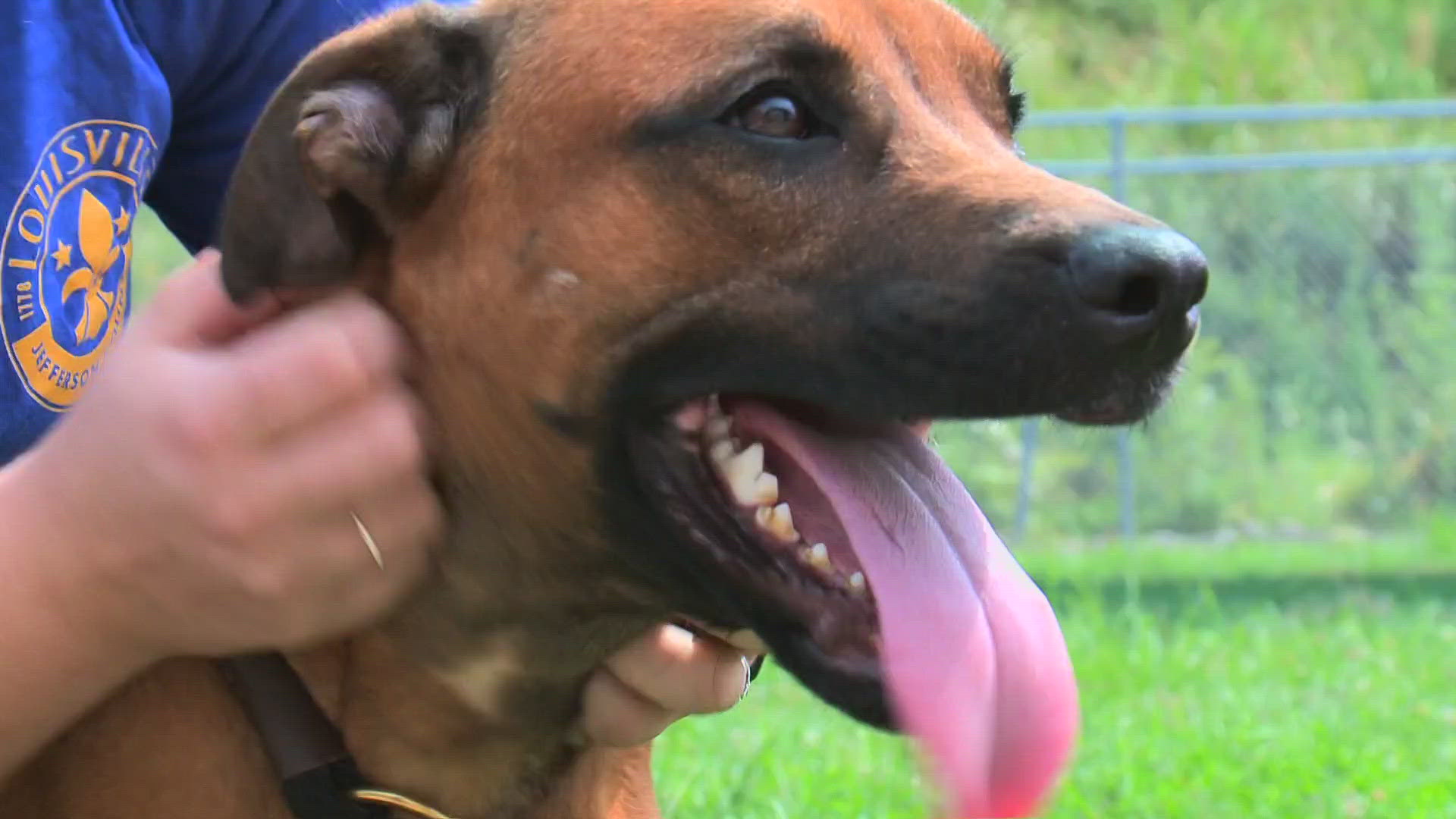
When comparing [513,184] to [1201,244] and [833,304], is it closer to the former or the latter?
[833,304]

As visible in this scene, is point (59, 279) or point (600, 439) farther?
point (59, 279)

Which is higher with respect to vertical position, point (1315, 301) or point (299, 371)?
point (299, 371)

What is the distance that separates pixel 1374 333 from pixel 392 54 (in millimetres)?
8108

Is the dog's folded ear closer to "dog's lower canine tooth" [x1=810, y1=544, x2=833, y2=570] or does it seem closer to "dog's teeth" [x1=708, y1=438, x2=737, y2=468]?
"dog's teeth" [x1=708, y1=438, x2=737, y2=468]

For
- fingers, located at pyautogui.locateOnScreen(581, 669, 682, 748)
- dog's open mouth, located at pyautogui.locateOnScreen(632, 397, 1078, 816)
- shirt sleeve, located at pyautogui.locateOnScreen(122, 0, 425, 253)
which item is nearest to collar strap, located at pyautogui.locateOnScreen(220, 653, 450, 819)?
fingers, located at pyautogui.locateOnScreen(581, 669, 682, 748)

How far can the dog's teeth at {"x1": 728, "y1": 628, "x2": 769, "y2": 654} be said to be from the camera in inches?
86.4

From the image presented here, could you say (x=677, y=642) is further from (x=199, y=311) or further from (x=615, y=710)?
(x=199, y=311)

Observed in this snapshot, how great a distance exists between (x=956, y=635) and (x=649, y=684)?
1.71 feet

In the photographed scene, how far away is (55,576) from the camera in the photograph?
1.72m

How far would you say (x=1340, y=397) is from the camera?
9.26m

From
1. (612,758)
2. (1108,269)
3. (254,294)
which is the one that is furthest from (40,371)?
(1108,269)

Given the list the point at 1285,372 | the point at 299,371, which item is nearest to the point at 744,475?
the point at 299,371

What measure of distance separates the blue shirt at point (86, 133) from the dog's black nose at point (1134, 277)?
1.33 meters

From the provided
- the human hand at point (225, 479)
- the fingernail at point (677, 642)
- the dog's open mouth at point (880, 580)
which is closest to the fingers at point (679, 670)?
the fingernail at point (677, 642)
